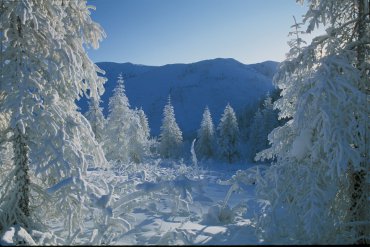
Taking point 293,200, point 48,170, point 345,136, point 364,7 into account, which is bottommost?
point 293,200

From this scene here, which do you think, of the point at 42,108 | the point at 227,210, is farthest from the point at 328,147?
the point at 42,108

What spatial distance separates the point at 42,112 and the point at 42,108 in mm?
425

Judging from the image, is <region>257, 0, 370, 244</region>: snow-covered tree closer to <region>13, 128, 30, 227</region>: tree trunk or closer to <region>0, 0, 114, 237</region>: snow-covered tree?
<region>0, 0, 114, 237</region>: snow-covered tree

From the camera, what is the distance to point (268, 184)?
852cm

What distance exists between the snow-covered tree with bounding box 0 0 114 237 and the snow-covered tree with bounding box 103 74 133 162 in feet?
103

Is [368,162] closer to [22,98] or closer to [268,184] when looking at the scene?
[268,184]

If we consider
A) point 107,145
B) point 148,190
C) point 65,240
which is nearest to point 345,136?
point 148,190

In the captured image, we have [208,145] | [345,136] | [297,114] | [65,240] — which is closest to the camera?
[65,240]

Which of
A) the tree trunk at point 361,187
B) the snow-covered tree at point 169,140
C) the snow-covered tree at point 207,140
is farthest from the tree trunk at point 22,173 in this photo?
the snow-covered tree at point 207,140

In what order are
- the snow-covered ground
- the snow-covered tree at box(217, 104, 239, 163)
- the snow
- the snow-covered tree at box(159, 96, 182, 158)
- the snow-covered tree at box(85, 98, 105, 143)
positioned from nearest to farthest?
the snow-covered ground
the snow
the snow-covered tree at box(85, 98, 105, 143)
the snow-covered tree at box(217, 104, 239, 163)
the snow-covered tree at box(159, 96, 182, 158)

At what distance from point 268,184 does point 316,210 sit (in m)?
1.81

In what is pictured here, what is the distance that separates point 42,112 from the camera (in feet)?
23.6

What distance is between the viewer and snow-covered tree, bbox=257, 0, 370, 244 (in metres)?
7.10

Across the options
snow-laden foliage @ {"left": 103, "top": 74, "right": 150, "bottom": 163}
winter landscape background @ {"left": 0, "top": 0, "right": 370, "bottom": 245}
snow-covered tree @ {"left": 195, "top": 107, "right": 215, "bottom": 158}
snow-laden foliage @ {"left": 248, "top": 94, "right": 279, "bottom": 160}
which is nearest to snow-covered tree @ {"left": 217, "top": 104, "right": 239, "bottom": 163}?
snow-covered tree @ {"left": 195, "top": 107, "right": 215, "bottom": 158}
